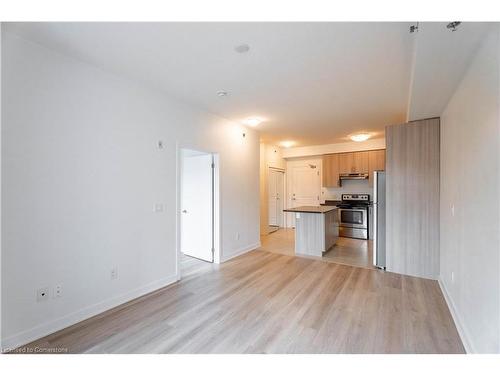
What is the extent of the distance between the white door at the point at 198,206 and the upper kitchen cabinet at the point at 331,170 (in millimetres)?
3926

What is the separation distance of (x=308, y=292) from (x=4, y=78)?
12.1 feet

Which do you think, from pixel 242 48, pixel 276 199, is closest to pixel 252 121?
pixel 242 48

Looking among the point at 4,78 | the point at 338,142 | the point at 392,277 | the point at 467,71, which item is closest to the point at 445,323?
the point at 392,277

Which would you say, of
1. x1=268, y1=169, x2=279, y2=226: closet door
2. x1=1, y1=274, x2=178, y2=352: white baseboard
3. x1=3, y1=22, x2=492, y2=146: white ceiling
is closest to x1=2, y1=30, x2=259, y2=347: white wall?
x1=1, y1=274, x2=178, y2=352: white baseboard

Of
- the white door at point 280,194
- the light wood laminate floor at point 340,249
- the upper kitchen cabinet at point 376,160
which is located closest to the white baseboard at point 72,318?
the light wood laminate floor at point 340,249

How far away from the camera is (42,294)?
2062mm

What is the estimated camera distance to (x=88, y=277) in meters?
2.38

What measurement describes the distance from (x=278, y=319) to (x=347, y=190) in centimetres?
532

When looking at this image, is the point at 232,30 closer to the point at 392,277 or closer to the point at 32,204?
the point at 32,204

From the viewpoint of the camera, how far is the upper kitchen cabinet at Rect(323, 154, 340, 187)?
6602mm

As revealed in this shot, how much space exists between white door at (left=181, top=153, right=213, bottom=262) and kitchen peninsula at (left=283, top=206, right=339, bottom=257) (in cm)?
180

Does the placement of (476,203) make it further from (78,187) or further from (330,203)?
(330,203)

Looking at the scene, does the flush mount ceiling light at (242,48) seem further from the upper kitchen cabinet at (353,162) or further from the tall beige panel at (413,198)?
the upper kitchen cabinet at (353,162)
